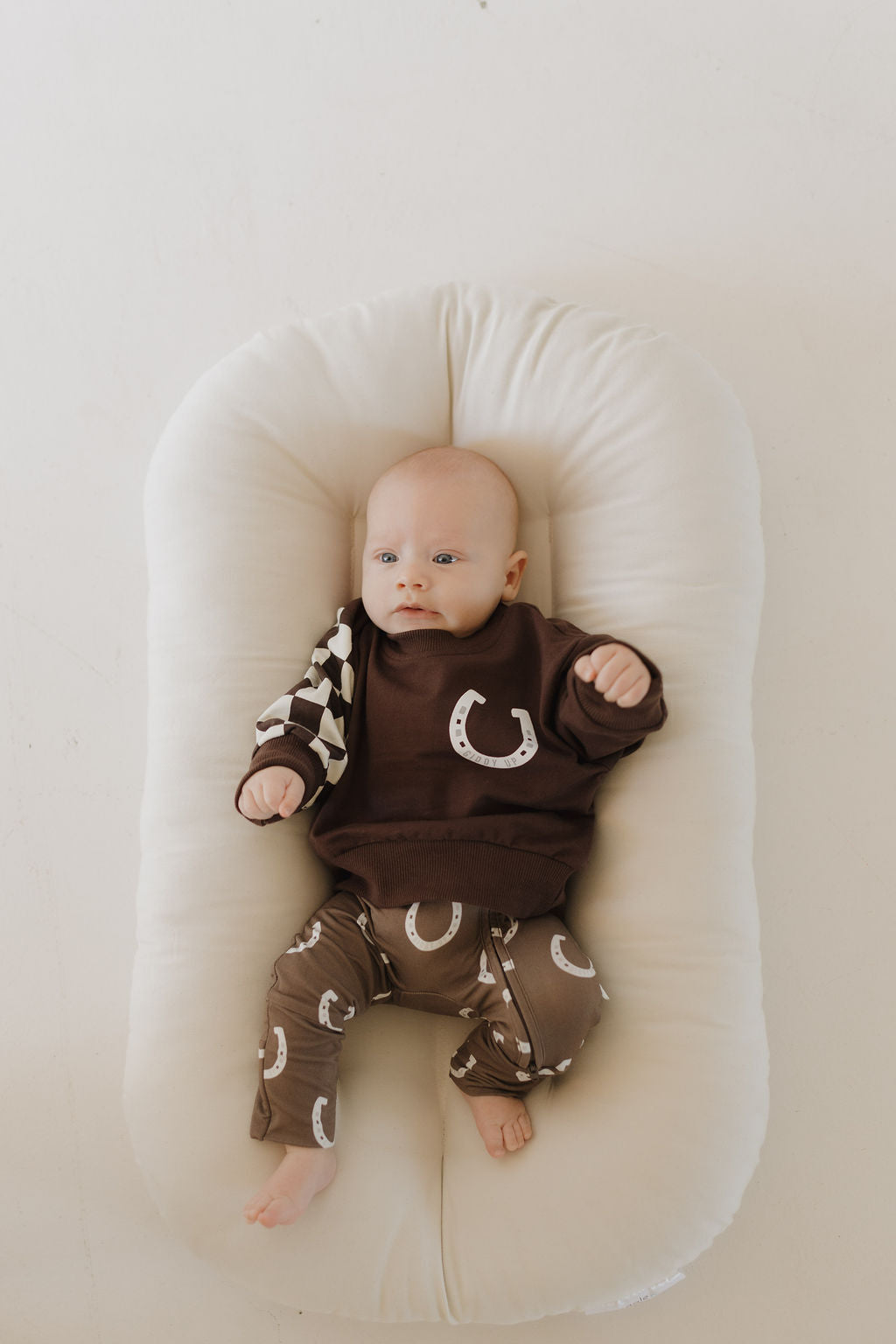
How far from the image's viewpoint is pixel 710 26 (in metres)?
1.74

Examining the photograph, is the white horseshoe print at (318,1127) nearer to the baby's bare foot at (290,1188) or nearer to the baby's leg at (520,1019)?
the baby's bare foot at (290,1188)

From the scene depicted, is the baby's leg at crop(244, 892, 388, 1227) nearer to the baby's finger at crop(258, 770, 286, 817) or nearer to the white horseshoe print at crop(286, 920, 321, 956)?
the white horseshoe print at crop(286, 920, 321, 956)

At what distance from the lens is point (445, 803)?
124 cm

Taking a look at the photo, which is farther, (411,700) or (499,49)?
(499,49)

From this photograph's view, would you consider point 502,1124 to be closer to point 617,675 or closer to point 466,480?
point 617,675

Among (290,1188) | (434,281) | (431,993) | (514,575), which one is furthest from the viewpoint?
(434,281)

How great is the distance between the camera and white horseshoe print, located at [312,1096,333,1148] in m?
1.16

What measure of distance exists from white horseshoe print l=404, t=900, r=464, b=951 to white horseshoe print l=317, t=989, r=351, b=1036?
109 millimetres

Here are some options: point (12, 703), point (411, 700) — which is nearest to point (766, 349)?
point (411, 700)

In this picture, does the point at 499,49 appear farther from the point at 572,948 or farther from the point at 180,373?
the point at 572,948

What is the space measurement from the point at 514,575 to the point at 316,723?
319 mm

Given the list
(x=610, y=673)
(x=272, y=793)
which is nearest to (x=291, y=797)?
(x=272, y=793)

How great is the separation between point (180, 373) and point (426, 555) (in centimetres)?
66

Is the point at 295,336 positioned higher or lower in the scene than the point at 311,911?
higher
